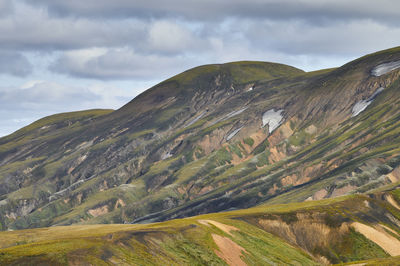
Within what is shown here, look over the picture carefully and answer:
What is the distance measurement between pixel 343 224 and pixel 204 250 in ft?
142

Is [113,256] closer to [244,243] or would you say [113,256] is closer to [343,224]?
[244,243]

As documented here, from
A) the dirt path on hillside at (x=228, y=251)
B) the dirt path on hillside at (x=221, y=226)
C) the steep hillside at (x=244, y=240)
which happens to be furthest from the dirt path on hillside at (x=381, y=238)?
the dirt path on hillside at (x=228, y=251)

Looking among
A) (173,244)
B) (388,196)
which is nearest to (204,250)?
(173,244)

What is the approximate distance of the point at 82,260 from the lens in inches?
2697

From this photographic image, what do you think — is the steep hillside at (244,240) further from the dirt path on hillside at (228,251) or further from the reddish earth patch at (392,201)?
the reddish earth patch at (392,201)

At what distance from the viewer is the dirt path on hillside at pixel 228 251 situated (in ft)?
284

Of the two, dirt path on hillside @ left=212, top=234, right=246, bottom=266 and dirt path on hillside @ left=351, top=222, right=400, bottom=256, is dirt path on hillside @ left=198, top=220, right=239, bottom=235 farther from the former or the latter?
dirt path on hillside @ left=351, top=222, right=400, bottom=256

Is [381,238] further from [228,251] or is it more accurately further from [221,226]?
[228,251]

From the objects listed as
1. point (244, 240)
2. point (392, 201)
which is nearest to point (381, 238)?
point (392, 201)

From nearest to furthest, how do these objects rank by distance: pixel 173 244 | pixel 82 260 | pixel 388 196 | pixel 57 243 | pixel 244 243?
1. pixel 82 260
2. pixel 57 243
3. pixel 173 244
4. pixel 244 243
5. pixel 388 196

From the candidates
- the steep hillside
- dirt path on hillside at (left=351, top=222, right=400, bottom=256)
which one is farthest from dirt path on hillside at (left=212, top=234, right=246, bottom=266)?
dirt path on hillside at (left=351, top=222, right=400, bottom=256)

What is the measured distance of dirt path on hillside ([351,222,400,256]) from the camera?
370 feet

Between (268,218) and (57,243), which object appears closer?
(57,243)

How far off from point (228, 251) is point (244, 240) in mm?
9670
